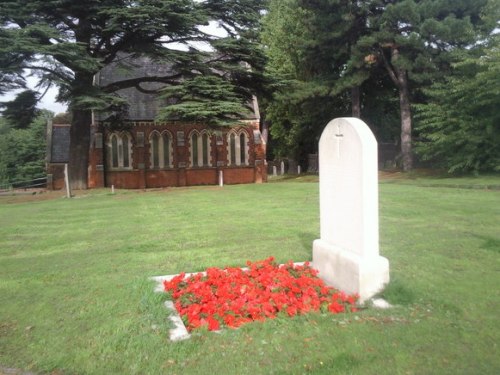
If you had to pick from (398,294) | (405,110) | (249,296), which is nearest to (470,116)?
(405,110)

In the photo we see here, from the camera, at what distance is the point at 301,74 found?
122ft

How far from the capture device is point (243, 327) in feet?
14.7

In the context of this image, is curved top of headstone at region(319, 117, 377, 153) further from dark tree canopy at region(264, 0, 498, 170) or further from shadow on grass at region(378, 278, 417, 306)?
dark tree canopy at region(264, 0, 498, 170)

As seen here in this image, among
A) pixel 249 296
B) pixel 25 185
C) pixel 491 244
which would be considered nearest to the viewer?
pixel 249 296

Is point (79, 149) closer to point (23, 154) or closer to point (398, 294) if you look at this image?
point (398, 294)

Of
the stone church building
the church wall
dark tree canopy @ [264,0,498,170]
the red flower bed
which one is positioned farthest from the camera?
the stone church building

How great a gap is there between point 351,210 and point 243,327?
1.87 meters

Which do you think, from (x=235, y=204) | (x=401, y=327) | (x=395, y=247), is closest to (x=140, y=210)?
(x=235, y=204)

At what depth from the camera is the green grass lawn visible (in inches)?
149

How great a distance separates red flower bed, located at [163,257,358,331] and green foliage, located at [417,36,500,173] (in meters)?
17.5

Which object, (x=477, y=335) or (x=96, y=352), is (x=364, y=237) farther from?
(x=96, y=352)

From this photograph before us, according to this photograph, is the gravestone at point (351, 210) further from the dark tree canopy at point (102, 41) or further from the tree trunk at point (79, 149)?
the tree trunk at point (79, 149)

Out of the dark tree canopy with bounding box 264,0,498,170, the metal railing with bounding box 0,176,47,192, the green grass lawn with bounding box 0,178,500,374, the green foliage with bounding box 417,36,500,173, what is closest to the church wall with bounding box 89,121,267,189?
the dark tree canopy with bounding box 264,0,498,170

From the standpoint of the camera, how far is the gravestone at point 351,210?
204 inches
